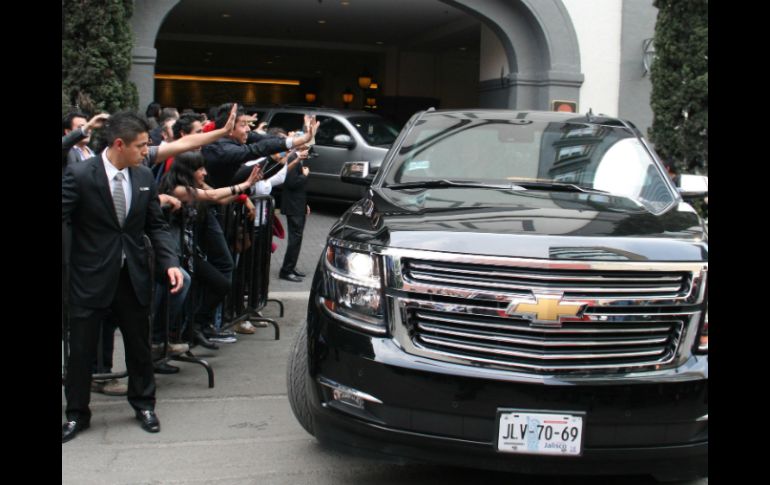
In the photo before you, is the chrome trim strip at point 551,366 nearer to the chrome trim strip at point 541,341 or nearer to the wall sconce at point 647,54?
the chrome trim strip at point 541,341

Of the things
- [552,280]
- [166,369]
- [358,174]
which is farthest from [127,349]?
[552,280]

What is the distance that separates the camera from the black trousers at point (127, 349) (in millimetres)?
5078

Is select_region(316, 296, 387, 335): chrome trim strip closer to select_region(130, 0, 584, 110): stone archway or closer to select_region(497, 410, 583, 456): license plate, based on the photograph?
select_region(497, 410, 583, 456): license plate

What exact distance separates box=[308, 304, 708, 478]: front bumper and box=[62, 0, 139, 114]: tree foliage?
8.72 meters

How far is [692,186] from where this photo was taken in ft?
19.0

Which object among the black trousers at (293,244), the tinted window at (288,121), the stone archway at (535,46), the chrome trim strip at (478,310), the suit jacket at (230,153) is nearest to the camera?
the chrome trim strip at (478,310)

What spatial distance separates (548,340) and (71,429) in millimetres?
2900

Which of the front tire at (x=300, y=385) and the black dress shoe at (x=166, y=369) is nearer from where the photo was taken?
the front tire at (x=300, y=385)

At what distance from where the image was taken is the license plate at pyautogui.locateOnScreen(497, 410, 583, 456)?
12.3 feet

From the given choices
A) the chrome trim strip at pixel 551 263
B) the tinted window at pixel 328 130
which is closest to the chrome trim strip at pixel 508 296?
the chrome trim strip at pixel 551 263

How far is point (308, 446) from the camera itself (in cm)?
509

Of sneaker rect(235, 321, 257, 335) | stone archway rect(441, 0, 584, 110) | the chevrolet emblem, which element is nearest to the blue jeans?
sneaker rect(235, 321, 257, 335)
